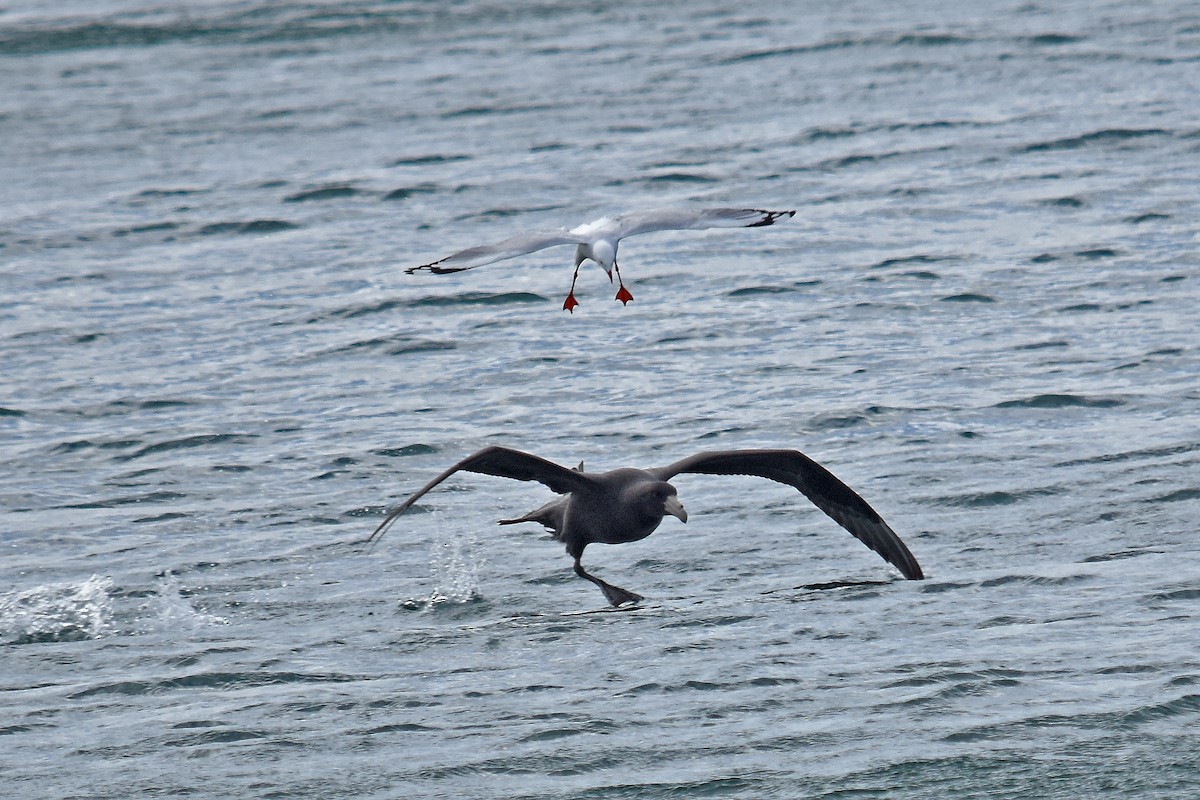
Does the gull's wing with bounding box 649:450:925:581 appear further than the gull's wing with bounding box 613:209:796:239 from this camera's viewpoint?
Yes

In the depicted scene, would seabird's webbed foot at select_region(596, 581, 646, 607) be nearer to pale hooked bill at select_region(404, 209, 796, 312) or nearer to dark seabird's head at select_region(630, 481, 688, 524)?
dark seabird's head at select_region(630, 481, 688, 524)

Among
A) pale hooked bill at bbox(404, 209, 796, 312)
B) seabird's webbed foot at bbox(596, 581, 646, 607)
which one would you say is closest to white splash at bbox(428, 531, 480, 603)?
seabird's webbed foot at bbox(596, 581, 646, 607)

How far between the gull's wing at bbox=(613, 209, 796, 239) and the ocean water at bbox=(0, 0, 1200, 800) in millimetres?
1879

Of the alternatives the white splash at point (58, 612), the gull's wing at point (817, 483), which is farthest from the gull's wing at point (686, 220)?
the white splash at point (58, 612)

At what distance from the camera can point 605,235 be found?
32.1 ft

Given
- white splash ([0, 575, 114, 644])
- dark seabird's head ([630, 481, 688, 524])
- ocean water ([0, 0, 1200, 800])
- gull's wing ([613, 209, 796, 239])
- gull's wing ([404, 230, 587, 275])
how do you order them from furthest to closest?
white splash ([0, 575, 114, 644]) → dark seabird's head ([630, 481, 688, 524]) → gull's wing ([613, 209, 796, 239]) → gull's wing ([404, 230, 587, 275]) → ocean water ([0, 0, 1200, 800])

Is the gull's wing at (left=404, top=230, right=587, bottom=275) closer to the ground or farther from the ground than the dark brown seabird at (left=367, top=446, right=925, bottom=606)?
farther from the ground

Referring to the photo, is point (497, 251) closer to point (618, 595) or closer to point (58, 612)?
point (618, 595)

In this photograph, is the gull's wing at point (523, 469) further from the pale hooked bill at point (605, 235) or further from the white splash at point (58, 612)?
the white splash at point (58, 612)

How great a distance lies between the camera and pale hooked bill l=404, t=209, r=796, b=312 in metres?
9.12

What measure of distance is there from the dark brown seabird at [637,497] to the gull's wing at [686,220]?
1188 millimetres

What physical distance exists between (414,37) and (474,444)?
55.3ft

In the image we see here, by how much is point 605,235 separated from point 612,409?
12.8 ft

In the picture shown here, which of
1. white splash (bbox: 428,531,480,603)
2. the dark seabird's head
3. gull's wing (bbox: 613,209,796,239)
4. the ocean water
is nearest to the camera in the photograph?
the ocean water
